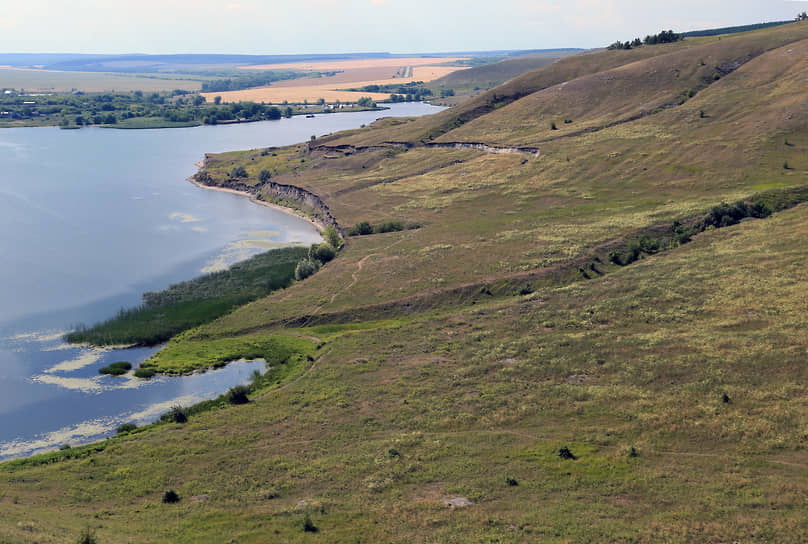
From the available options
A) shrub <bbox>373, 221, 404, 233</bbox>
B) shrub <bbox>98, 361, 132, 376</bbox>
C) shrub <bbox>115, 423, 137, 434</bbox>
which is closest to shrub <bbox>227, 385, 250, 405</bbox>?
shrub <bbox>115, 423, 137, 434</bbox>

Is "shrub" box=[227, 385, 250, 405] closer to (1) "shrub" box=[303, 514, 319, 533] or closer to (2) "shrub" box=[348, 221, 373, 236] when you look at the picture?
(1) "shrub" box=[303, 514, 319, 533]

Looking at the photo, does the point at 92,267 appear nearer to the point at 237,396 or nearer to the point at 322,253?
the point at 322,253

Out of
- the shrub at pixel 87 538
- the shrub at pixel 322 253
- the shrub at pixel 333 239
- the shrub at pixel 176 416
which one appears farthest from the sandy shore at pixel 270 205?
the shrub at pixel 87 538

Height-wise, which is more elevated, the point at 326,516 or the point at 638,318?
the point at 638,318

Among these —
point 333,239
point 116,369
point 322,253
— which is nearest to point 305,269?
→ point 322,253

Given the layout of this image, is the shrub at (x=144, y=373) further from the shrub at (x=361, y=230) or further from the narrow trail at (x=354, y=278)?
the shrub at (x=361, y=230)

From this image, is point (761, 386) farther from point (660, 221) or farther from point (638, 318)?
point (660, 221)

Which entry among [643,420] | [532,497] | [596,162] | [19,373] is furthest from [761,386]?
[596,162]
